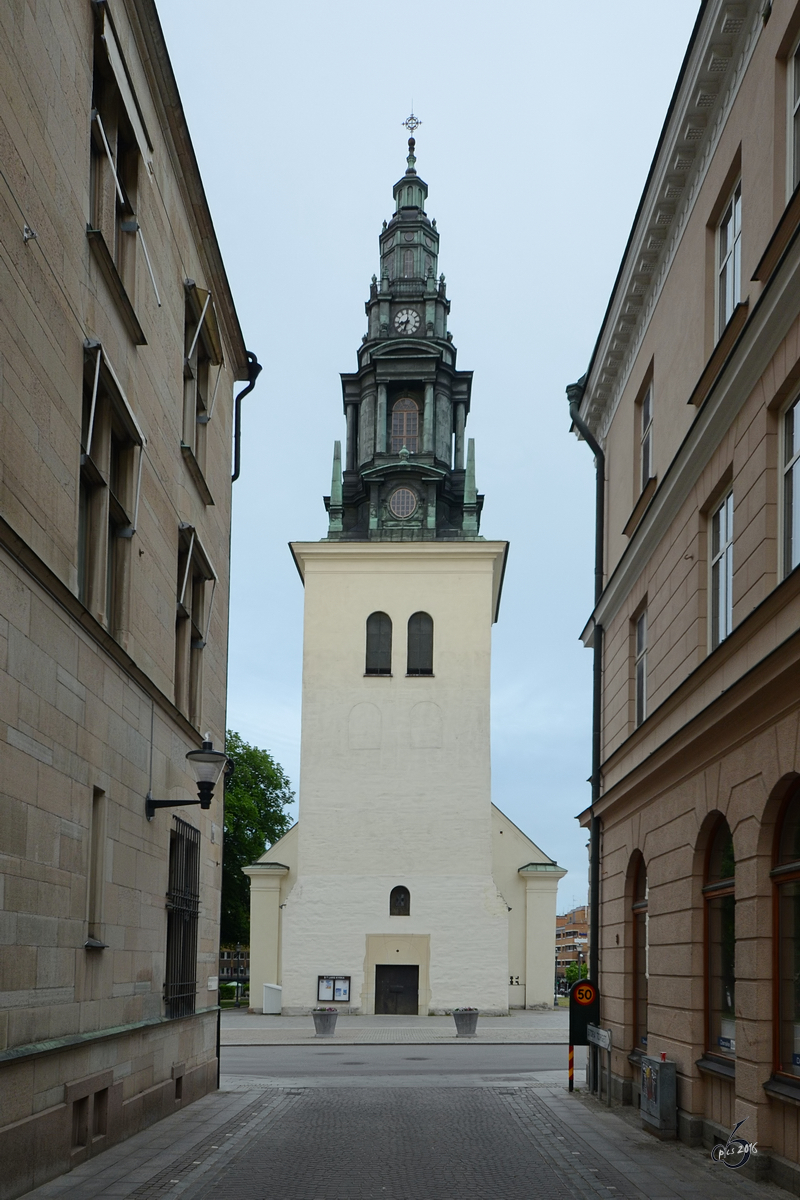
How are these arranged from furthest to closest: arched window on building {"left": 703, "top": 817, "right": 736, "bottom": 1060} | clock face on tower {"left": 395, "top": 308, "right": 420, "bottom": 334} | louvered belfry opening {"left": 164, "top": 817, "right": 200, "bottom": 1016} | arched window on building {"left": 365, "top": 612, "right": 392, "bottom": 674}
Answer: clock face on tower {"left": 395, "top": 308, "right": 420, "bottom": 334}, arched window on building {"left": 365, "top": 612, "right": 392, "bottom": 674}, louvered belfry opening {"left": 164, "top": 817, "right": 200, "bottom": 1016}, arched window on building {"left": 703, "top": 817, "right": 736, "bottom": 1060}

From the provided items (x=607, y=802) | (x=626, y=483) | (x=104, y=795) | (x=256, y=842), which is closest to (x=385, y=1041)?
(x=607, y=802)

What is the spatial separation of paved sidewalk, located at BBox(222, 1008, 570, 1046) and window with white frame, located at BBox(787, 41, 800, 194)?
24.6m

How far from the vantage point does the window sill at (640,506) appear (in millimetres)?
16922

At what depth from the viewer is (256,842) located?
61.8m

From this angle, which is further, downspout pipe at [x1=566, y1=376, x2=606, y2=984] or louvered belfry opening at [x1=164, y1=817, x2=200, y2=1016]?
downspout pipe at [x1=566, y1=376, x2=606, y2=984]

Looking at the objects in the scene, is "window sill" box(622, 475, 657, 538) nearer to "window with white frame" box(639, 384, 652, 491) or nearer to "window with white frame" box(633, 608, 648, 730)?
"window with white frame" box(639, 384, 652, 491)

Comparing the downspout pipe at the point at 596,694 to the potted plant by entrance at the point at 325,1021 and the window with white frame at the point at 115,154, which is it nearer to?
the window with white frame at the point at 115,154

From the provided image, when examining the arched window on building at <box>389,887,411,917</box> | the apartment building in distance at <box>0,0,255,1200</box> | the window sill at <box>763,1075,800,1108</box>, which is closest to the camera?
the apartment building in distance at <box>0,0,255,1200</box>

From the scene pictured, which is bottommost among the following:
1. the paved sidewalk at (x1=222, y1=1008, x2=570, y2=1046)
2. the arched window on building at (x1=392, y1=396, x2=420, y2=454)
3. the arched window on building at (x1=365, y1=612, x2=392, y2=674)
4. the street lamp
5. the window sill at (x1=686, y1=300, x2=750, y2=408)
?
the paved sidewalk at (x1=222, y1=1008, x2=570, y2=1046)

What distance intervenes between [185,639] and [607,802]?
19.7 ft

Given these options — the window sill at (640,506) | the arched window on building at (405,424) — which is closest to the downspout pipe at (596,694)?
the window sill at (640,506)

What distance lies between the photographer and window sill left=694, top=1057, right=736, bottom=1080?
12291 millimetres

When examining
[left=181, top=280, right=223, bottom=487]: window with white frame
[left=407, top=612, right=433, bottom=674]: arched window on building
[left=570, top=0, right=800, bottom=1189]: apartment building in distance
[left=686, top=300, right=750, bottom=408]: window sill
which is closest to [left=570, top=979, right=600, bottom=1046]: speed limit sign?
[left=570, top=0, right=800, bottom=1189]: apartment building in distance

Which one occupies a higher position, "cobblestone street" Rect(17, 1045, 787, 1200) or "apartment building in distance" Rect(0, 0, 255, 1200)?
"apartment building in distance" Rect(0, 0, 255, 1200)
